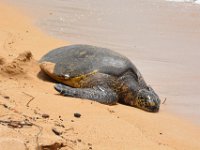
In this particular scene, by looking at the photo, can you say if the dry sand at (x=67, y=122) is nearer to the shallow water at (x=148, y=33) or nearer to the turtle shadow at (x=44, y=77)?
the turtle shadow at (x=44, y=77)

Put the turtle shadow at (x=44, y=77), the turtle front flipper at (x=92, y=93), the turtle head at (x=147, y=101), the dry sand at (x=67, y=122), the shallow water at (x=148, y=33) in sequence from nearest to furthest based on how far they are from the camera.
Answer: the dry sand at (x=67, y=122) < the turtle front flipper at (x=92, y=93) < the turtle head at (x=147, y=101) < the turtle shadow at (x=44, y=77) < the shallow water at (x=148, y=33)

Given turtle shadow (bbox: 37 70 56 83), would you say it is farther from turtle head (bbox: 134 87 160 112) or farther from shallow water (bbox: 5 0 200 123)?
shallow water (bbox: 5 0 200 123)

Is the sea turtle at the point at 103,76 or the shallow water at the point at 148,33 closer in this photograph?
the sea turtle at the point at 103,76

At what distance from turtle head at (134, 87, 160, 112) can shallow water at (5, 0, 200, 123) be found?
252 mm

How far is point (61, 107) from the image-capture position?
367cm

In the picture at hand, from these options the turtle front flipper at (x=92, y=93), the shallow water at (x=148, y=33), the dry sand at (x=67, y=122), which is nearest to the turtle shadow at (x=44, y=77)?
the dry sand at (x=67, y=122)

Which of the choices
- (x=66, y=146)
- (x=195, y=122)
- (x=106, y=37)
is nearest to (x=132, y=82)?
(x=195, y=122)

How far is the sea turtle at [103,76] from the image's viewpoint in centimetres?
481

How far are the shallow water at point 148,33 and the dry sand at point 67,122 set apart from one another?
861 mm

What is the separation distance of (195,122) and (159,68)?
1806mm

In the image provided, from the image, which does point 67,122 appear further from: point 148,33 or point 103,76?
point 148,33

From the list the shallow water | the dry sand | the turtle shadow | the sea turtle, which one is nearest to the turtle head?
the sea turtle

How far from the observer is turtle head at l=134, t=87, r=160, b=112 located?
4.76 m

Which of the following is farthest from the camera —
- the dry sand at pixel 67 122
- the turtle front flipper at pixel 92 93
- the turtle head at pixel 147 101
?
the turtle head at pixel 147 101
